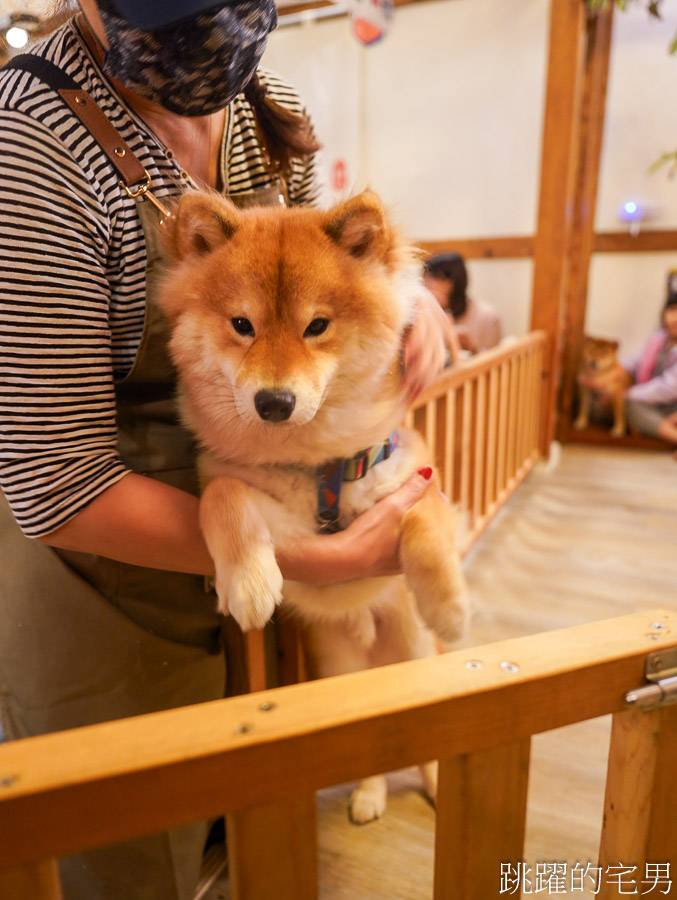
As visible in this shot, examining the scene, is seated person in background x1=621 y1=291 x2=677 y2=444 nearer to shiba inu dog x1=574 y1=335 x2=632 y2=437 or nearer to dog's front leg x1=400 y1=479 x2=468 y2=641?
shiba inu dog x1=574 y1=335 x2=632 y2=437

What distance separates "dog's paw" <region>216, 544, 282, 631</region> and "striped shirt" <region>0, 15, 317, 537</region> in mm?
189

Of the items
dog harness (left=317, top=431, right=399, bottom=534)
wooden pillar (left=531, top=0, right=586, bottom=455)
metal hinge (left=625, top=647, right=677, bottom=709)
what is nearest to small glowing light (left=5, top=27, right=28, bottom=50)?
dog harness (left=317, top=431, right=399, bottom=534)

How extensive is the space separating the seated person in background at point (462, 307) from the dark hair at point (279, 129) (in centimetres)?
247

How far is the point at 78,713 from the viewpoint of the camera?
3.20 feet

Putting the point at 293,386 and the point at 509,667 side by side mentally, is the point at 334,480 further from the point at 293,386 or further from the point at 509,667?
the point at 509,667

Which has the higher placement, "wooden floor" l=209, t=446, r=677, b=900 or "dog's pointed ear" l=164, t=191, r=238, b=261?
"dog's pointed ear" l=164, t=191, r=238, b=261

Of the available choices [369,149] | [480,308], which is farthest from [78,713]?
[369,149]

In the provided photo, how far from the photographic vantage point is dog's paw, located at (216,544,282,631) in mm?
758

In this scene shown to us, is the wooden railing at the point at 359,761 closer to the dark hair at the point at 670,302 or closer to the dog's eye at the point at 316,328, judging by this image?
the dog's eye at the point at 316,328

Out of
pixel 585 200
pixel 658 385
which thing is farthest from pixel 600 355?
pixel 585 200

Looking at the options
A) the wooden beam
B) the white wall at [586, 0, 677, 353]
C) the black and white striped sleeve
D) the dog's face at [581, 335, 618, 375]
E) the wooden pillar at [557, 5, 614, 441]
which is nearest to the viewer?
the wooden beam

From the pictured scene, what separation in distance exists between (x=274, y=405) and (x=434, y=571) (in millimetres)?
342

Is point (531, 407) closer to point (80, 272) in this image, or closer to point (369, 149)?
point (369, 149)

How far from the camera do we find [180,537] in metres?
0.81
